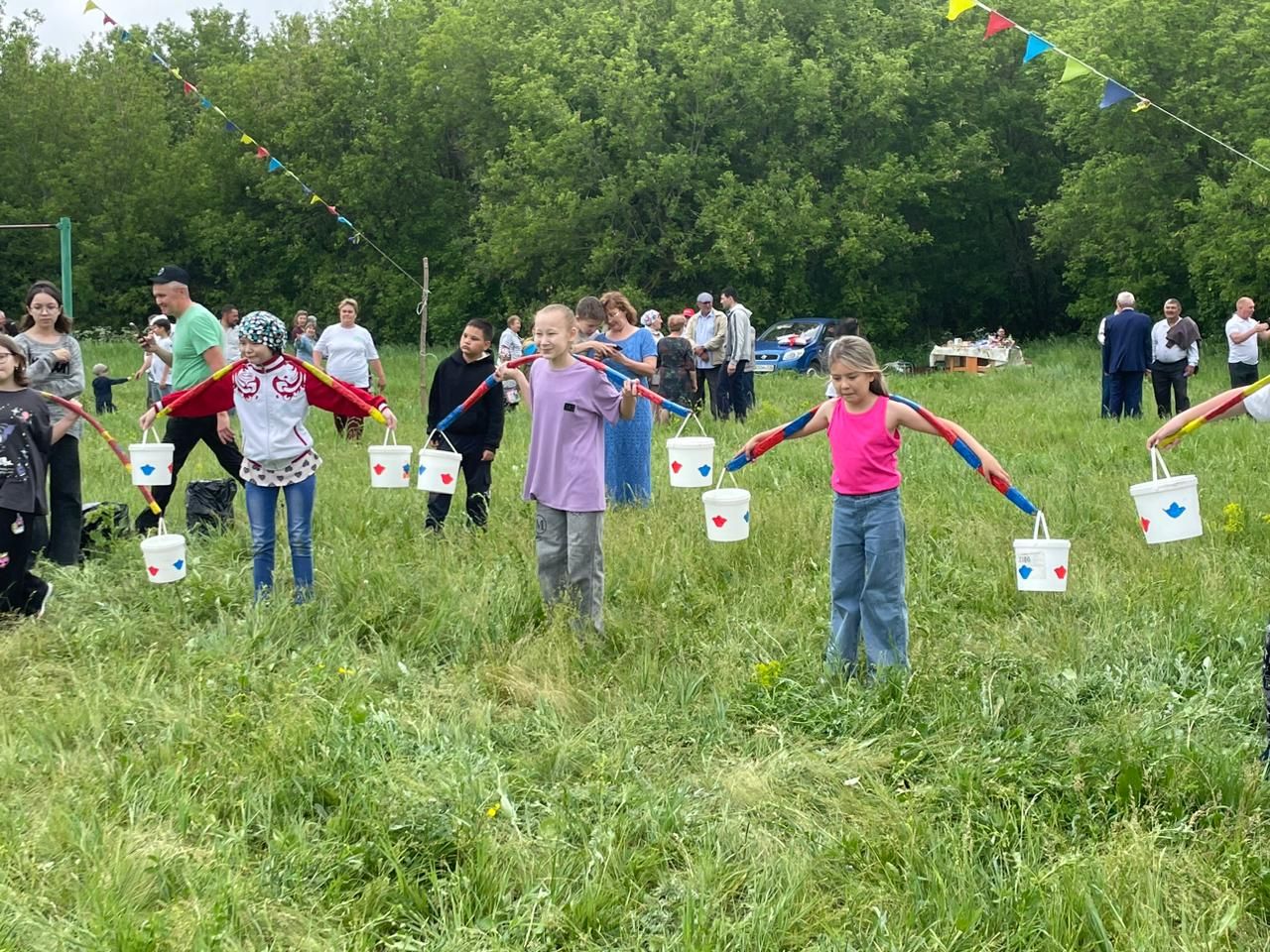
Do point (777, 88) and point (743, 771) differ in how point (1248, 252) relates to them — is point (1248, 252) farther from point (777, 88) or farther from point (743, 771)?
point (743, 771)

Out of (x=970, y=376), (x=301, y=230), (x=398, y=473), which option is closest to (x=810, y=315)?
(x=970, y=376)

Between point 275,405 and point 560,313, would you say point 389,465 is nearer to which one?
point 275,405

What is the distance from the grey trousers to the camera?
6.17 meters

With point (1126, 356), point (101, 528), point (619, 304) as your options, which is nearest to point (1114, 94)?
point (619, 304)

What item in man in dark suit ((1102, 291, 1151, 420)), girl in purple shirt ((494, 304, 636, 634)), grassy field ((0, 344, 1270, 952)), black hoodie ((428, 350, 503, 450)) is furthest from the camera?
man in dark suit ((1102, 291, 1151, 420))

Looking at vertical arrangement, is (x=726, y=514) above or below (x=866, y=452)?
below

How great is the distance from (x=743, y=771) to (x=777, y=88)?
28358 mm

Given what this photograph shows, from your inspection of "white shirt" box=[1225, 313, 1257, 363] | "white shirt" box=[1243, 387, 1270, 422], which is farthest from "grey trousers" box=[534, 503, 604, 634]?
"white shirt" box=[1225, 313, 1257, 363]

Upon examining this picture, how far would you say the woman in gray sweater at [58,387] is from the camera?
7.77 meters

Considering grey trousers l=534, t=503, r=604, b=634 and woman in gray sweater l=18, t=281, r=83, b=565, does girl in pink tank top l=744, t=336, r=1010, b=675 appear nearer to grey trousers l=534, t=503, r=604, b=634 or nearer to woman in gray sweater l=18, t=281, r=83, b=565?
grey trousers l=534, t=503, r=604, b=634

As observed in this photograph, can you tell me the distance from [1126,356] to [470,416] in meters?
8.70

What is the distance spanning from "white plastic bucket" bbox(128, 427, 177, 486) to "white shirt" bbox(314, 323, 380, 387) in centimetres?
642

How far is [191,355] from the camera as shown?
8219mm

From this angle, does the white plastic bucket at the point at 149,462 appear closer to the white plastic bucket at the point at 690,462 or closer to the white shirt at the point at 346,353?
the white plastic bucket at the point at 690,462
